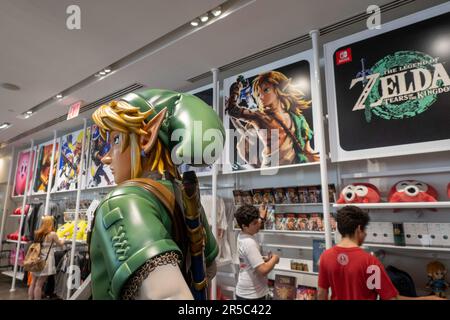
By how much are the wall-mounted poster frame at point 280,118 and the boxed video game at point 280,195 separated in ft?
1.00

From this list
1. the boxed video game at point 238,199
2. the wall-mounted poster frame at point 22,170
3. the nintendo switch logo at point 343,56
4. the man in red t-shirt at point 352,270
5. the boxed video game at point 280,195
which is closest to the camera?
the man in red t-shirt at point 352,270

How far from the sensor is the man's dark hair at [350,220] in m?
1.74

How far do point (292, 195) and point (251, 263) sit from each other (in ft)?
2.85

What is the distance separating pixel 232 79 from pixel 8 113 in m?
4.00

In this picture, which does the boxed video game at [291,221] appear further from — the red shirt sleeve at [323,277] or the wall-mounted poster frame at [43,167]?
the wall-mounted poster frame at [43,167]

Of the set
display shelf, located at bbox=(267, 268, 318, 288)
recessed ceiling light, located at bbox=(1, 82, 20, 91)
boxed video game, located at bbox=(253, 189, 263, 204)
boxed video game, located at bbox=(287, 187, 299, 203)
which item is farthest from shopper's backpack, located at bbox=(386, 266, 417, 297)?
recessed ceiling light, located at bbox=(1, 82, 20, 91)

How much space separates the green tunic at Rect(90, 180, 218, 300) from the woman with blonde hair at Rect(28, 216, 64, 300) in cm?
404

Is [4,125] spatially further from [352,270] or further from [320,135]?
[352,270]

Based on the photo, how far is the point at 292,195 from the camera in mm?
2709

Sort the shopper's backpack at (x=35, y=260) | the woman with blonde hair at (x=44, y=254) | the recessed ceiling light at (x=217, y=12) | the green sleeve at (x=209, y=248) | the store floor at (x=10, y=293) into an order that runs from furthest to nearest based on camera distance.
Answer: the store floor at (x=10, y=293) < the woman with blonde hair at (x=44, y=254) < the shopper's backpack at (x=35, y=260) < the recessed ceiling light at (x=217, y=12) < the green sleeve at (x=209, y=248)

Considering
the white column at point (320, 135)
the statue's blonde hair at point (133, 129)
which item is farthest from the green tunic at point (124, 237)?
the white column at point (320, 135)

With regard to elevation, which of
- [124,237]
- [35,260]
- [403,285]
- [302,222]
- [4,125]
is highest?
[4,125]

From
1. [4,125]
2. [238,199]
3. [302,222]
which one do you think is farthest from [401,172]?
[4,125]
